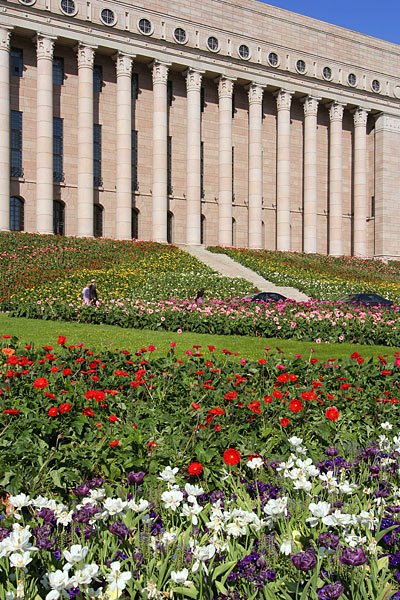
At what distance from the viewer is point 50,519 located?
3.49m

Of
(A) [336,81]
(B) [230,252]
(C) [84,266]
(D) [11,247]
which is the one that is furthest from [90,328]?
(A) [336,81]

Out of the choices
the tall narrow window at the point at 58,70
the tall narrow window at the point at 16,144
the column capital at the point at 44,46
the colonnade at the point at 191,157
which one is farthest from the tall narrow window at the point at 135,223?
the column capital at the point at 44,46

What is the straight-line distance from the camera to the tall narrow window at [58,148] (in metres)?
43.8

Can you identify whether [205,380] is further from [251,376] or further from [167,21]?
[167,21]

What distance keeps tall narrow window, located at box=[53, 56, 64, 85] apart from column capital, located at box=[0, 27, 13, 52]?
4.43 meters

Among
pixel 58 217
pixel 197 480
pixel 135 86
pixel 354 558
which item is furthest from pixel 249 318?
pixel 135 86

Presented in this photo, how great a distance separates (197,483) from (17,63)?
142ft

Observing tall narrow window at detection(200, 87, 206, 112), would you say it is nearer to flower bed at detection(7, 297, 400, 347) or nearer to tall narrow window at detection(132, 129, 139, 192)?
tall narrow window at detection(132, 129, 139, 192)

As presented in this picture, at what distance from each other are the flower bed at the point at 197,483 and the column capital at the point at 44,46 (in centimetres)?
3611

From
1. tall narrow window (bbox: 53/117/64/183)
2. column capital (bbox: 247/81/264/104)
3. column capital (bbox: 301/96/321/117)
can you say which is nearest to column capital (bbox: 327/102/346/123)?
column capital (bbox: 301/96/321/117)

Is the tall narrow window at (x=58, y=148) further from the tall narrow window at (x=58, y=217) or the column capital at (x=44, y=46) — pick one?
the column capital at (x=44, y=46)

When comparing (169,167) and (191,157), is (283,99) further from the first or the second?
(169,167)

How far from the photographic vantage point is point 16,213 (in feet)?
140

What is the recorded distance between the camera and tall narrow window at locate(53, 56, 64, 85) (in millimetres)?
43719
